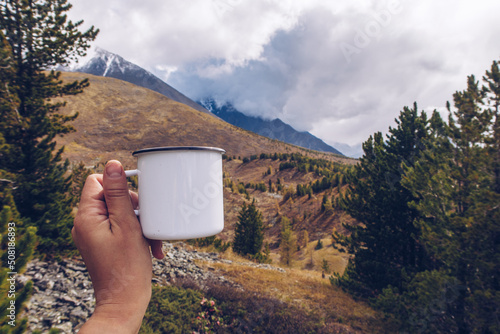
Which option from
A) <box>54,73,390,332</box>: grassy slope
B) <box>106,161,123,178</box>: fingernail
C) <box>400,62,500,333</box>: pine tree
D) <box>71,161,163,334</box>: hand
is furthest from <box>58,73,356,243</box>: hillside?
<box>106,161,123,178</box>: fingernail

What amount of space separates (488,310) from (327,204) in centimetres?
3087

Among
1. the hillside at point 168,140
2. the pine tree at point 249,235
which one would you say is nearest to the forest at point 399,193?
the pine tree at point 249,235

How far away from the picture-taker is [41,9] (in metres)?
8.59

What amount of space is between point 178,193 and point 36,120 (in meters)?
9.74

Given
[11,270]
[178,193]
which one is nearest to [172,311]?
[11,270]

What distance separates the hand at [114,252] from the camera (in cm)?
134

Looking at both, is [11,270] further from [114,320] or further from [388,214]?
[388,214]

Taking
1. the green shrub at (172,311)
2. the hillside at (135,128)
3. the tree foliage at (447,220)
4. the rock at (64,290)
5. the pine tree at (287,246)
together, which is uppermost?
the hillside at (135,128)

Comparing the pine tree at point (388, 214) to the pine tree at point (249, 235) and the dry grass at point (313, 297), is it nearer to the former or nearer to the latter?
the dry grass at point (313, 297)

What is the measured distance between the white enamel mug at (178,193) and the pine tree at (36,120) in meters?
8.63

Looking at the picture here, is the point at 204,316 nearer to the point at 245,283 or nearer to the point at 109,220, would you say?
the point at 245,283

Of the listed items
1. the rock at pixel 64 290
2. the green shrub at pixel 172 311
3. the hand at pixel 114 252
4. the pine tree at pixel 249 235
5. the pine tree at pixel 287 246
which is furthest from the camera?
the pine tree at pixel 287 246

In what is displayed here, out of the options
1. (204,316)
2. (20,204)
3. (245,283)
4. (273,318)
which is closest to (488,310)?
(273,318)

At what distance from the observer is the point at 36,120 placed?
Result: 826 cm
